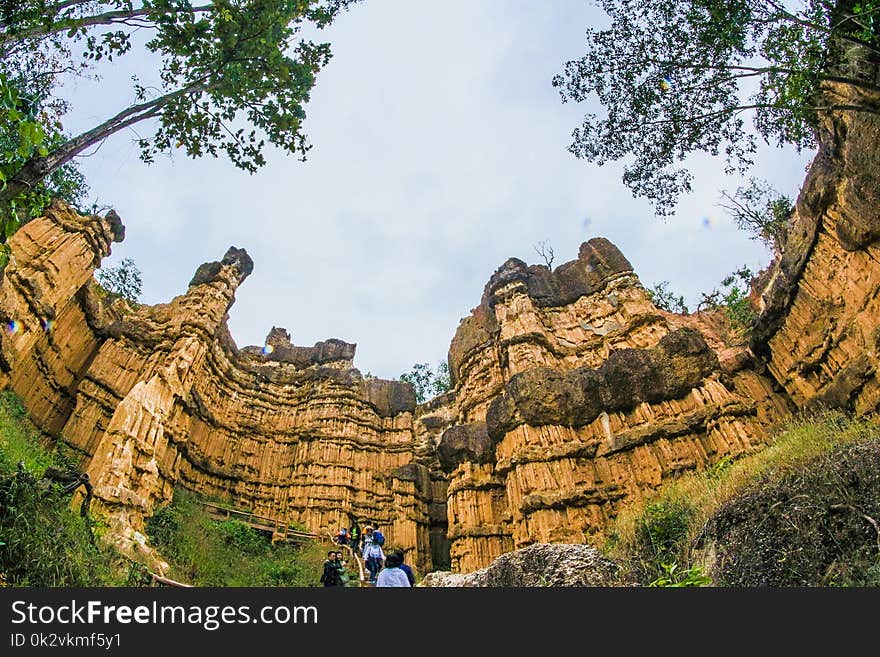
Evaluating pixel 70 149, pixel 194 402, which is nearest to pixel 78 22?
pixel 70 149

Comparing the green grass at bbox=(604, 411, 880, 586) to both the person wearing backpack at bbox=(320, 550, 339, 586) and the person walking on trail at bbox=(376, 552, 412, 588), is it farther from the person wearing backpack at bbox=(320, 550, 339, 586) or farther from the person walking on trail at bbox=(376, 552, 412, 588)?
the person wearing backpack at bbox=(320, 550, 339, 586)

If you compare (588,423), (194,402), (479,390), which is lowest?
(588,423)

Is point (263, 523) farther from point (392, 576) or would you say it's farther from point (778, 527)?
point (778, 527)

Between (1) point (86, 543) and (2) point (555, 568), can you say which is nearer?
(2) point (555, 568)

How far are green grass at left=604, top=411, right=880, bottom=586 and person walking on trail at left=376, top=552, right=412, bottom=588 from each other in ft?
10.9

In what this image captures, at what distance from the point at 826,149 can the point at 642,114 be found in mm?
4956

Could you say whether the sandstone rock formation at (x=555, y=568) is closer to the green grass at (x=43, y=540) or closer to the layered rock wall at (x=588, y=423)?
the layered rock wall at (x=588, y=423)

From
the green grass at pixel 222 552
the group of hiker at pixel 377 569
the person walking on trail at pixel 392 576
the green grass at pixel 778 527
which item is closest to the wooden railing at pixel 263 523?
the green grass at pixel 222 552

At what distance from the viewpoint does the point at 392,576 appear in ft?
21.4

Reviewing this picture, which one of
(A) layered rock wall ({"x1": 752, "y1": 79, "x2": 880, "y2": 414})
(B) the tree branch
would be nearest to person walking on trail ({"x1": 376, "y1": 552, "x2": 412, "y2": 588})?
(B) the tree branch

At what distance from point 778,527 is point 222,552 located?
18.8m

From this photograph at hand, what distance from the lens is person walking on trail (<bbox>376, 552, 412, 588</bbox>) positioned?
6430mm

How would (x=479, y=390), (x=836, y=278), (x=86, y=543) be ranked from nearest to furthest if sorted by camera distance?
(x=86, y=543) < (x=836, y=278) < (x=479, y=390)

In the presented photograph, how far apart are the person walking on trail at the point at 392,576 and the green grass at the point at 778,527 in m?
3.33
